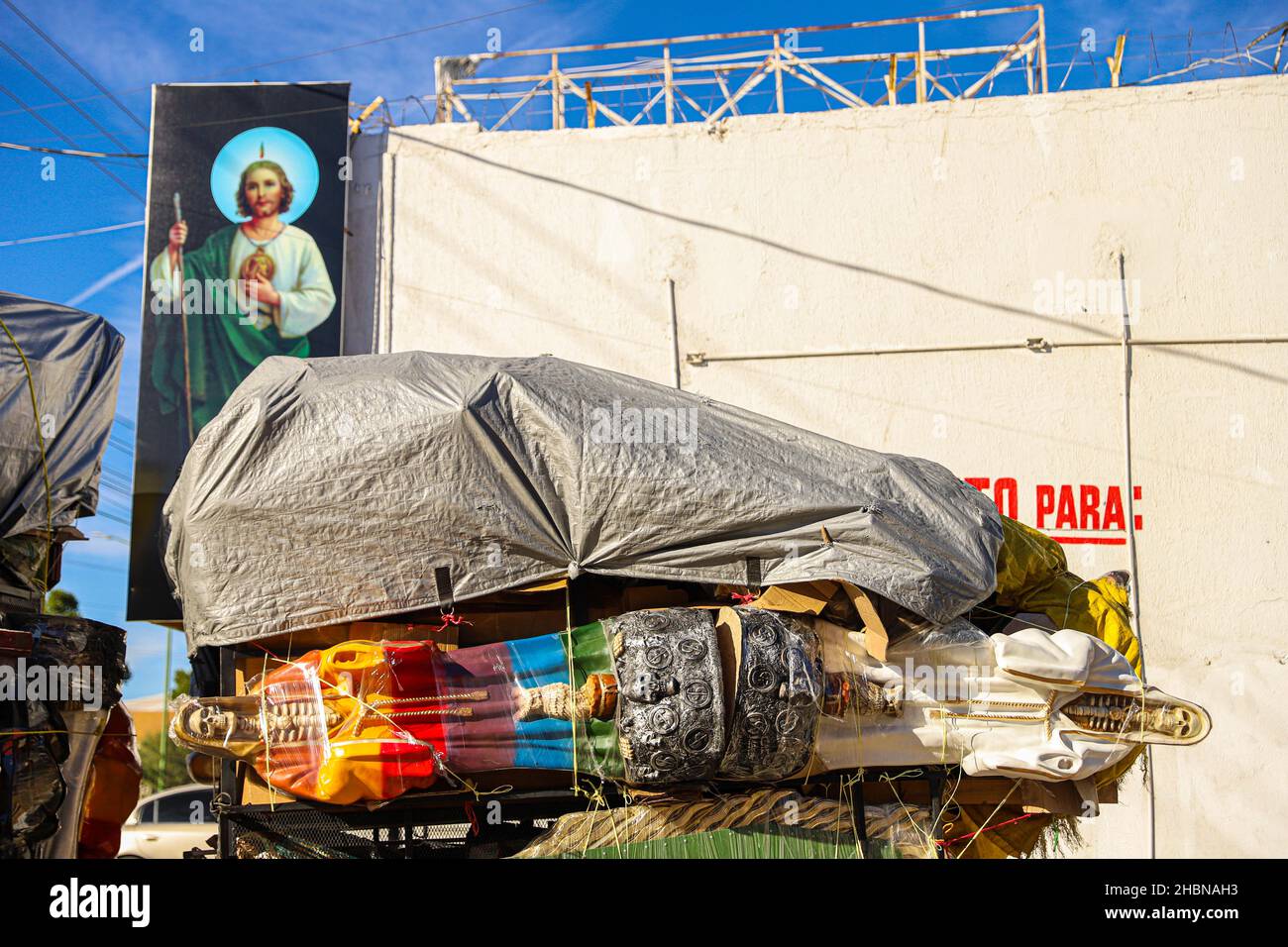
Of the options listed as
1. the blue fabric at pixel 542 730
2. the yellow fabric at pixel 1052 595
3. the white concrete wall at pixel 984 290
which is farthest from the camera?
the white concrete wall at pixel 984 290

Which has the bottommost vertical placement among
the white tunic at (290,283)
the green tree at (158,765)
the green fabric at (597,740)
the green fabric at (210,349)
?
→ the green tree at (158,765)

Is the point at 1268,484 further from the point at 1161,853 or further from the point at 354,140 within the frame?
the point at 354,140

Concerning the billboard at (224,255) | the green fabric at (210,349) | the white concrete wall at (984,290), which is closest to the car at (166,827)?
the billboard at (224,255)

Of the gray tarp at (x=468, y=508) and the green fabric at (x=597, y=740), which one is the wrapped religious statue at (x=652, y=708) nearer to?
the green fabric at (x=597, y=740)

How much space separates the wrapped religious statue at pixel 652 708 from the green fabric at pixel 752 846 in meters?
0.24

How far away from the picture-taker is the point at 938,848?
4578 millimetres

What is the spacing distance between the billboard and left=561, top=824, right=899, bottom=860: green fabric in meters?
6.41

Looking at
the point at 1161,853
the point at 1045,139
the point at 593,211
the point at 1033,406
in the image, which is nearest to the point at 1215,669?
the point at 1161,853

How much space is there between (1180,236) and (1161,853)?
15.6ft

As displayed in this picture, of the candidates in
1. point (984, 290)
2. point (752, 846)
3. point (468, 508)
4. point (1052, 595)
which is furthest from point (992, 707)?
point (984, 290)

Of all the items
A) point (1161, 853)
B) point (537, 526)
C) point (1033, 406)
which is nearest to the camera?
point (537, 526)

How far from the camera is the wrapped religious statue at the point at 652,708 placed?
399cm

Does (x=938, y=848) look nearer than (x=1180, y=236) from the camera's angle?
Yes

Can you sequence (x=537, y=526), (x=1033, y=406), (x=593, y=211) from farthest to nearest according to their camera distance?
(x=593, y=211) < (x=1033, y=406) < (x=537, y=526)
